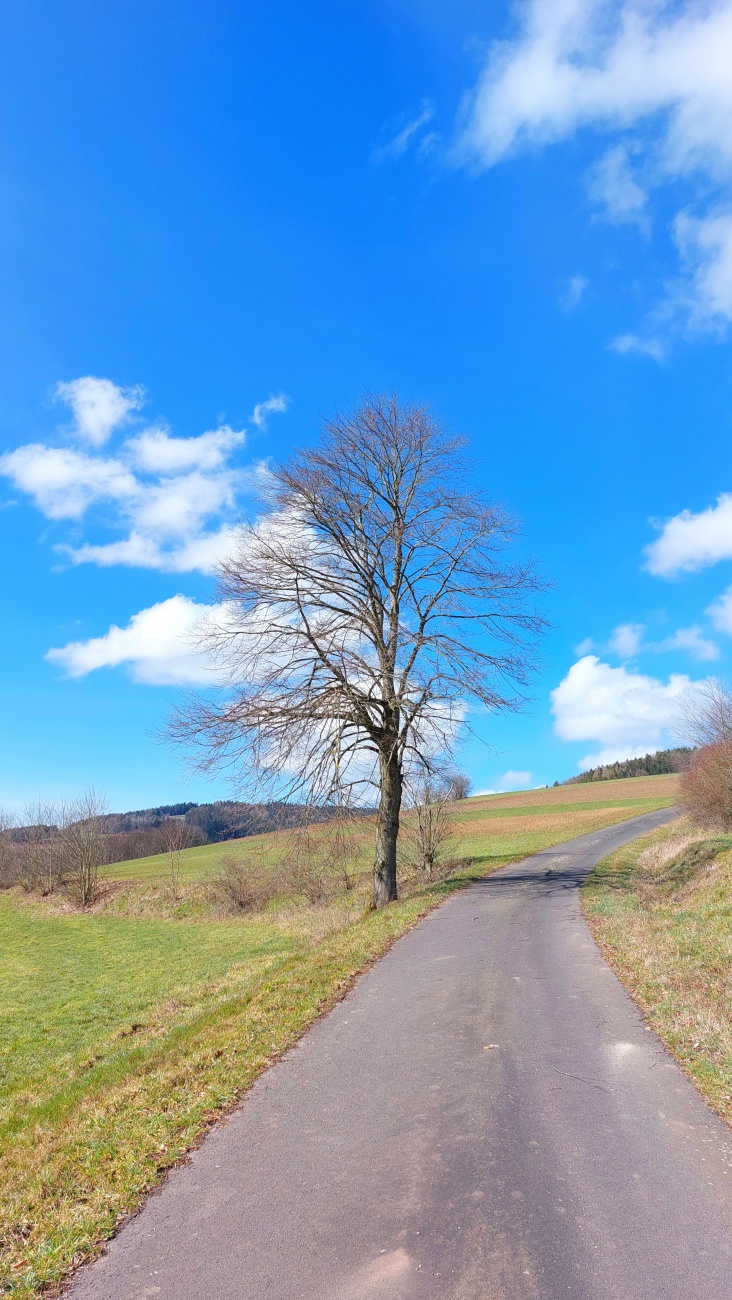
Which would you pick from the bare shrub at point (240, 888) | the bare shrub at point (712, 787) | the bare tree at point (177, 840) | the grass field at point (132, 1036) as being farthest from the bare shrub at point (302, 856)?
the bare tree at point (177, 840)

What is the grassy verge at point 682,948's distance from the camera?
21.5 ft

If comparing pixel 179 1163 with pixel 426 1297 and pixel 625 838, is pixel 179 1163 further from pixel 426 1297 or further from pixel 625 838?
pixel 625 838

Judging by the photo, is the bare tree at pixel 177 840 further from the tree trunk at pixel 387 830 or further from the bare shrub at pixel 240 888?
the tree trunk at pixel 387 830

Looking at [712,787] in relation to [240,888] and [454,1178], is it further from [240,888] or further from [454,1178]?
[454,1178]

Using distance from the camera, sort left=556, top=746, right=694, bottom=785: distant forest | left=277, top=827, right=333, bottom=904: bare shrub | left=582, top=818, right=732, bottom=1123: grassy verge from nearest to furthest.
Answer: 1. left=582, top=818, right=732, bottom=1123: grassy verge
2. left=277, top=827, right=333, bottom=904: bare shrub
3. left=556, top=746, right=694, bottom=785: distant forest

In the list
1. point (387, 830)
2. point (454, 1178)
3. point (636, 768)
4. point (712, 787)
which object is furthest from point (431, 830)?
point (636, 768)

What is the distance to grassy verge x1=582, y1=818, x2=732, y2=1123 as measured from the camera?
656cm

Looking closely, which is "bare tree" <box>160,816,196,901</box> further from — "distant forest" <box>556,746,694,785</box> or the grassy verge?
"distant forest" <box>556,746,694,785</box>

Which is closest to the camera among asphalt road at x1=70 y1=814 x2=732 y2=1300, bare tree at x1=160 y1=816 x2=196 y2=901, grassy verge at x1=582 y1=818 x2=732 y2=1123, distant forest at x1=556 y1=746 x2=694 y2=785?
asphalt road at x1=70 y1=814 x2=732 y2=1300

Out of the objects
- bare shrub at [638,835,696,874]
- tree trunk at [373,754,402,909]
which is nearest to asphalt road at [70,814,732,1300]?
tree trunk at [373,754,402,909]

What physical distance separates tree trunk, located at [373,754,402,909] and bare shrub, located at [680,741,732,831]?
1786cm

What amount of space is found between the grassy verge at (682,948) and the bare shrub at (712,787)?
8.39 meters

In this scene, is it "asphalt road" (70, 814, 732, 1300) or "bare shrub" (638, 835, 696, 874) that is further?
"bare shrub" (638, 835, 696, 874)

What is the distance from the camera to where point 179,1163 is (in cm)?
484
